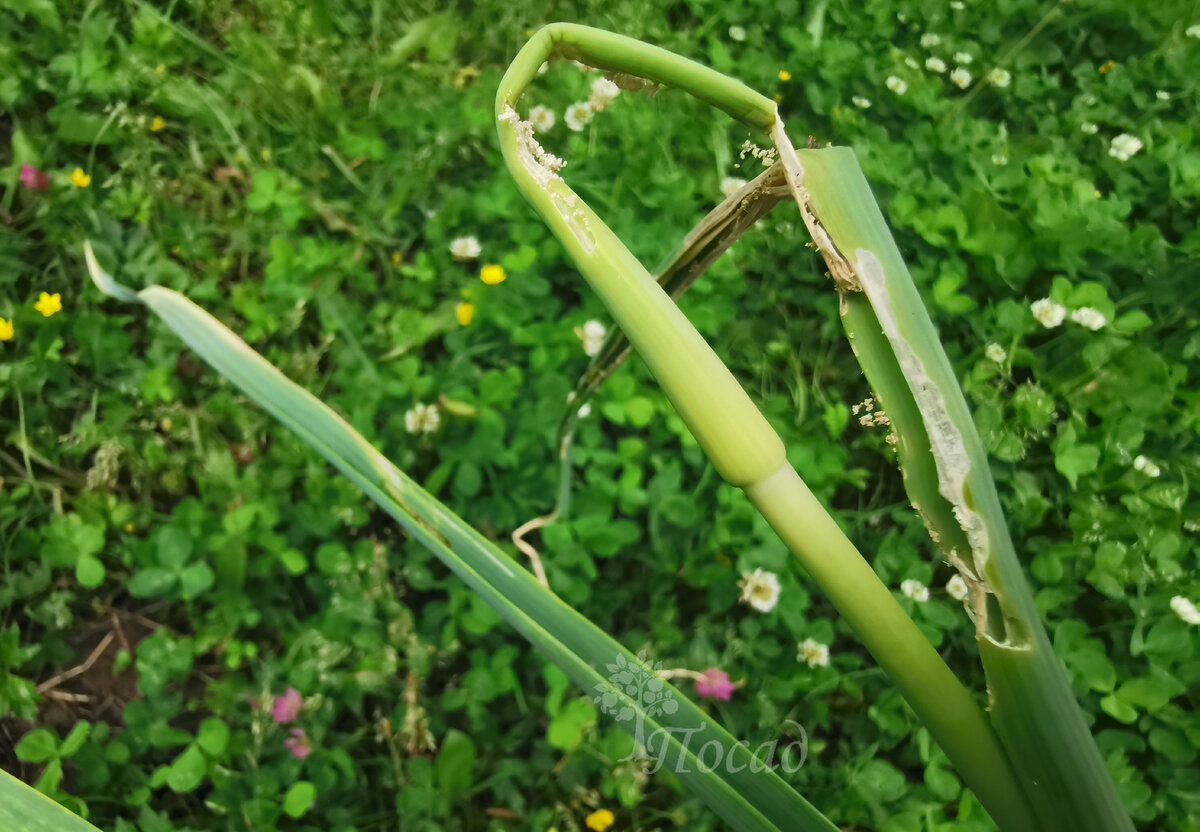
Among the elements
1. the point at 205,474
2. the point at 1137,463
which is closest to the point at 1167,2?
the point at 1137,463

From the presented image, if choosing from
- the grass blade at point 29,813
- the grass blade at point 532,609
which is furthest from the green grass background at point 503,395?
the grass blade at point 29,813

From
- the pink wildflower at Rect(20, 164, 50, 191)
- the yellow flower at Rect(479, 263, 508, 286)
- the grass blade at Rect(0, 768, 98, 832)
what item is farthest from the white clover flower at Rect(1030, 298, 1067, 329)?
the pink wildflower at Rect(20, 164, 50, 191)

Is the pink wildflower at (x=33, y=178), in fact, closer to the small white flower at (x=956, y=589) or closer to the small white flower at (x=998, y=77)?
the small white flower at (x=956, y=589)

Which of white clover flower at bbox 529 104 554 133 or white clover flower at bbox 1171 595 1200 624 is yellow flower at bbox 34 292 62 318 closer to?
white clover flower at bbox 529 104 554 133

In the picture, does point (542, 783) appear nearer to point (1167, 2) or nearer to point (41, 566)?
point (41, 566)

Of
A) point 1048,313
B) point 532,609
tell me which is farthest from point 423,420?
point 1048,313
